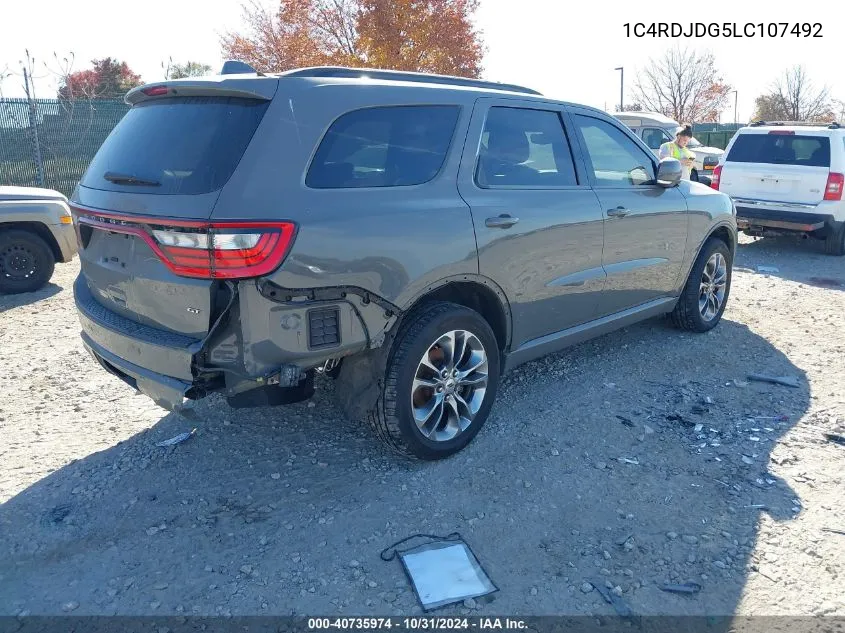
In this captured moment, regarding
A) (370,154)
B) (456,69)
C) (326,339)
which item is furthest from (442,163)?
(456,69)

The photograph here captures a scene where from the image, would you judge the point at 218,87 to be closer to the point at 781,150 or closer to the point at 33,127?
the point at 781,150

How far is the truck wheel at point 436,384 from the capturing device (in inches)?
132

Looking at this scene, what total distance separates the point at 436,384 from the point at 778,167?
833 centimetres

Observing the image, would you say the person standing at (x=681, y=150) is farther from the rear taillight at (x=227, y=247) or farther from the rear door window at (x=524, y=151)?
the rear taillight at (x=227, y=247)

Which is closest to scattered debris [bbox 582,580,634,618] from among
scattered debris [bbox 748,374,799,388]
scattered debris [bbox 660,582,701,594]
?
scattered debris [bbox 660,582,701,594]

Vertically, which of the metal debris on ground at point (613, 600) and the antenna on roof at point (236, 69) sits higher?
the antenna on roof at point (236, 69)

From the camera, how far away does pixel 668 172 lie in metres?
4.88

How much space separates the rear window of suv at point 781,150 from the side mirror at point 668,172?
19.3 feet

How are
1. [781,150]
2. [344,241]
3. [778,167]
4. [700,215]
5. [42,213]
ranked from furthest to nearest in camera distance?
[781,150] < [778,167] < [42,213] < [700,215] < [344,241]

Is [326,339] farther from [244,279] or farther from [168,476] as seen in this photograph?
[168,476]

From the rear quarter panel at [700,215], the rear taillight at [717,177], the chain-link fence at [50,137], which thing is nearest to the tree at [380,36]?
the chain-link fence at [50,137]

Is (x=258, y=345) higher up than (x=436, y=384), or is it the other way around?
(x=258, y=345)

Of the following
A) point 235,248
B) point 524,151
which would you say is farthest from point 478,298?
point 235,248

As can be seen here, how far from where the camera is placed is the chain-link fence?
42.8ft
